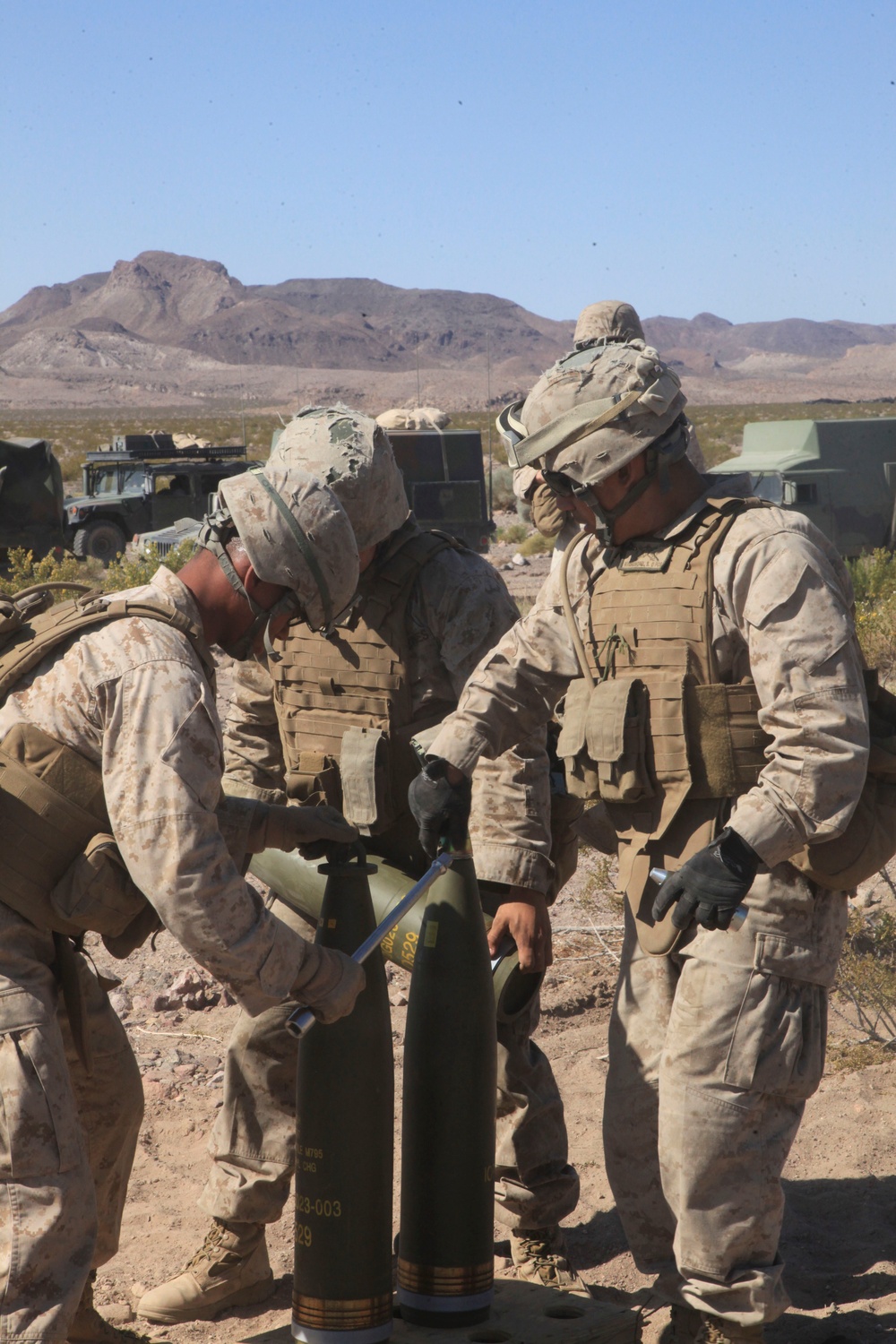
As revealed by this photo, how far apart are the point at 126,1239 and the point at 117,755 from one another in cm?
207

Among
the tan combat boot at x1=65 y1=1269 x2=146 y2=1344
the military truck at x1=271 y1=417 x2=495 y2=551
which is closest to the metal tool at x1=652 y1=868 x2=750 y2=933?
the tan combat boot at x1=65 y1=1269 x2=146 y2=1344


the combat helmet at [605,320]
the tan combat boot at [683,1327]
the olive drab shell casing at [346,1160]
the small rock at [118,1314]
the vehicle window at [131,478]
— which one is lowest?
the small rock at [118,1314]

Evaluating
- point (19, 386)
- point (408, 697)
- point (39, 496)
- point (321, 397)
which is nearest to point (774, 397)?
point (321, 397)

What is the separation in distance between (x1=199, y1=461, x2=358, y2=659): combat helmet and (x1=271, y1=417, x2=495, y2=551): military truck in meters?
13.7

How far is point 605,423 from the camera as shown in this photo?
296 centimetres

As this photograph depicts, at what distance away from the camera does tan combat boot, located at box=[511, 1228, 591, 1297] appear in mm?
3387

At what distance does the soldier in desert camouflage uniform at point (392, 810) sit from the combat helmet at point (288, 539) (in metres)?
0.73

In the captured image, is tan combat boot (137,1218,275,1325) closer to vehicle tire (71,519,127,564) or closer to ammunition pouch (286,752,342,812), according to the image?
ammunition pouch (286,752,342,812)

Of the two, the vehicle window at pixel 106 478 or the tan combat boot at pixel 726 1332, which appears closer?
the tan combat boot at pixel 726 1332

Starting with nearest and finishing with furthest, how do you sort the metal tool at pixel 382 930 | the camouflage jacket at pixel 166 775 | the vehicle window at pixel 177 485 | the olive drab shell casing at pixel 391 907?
the camouflage jacket at pixel 166 775
the metal tool at pixel 382 930
the olive drab shell casing at pixel 391 907
the vehicle window at pixel 177 485

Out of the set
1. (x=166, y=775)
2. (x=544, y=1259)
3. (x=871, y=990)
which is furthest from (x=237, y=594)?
(x=871, y=990)

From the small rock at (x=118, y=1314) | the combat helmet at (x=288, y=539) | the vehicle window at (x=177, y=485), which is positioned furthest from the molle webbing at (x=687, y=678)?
the vehicle window at (x=177, y=485)

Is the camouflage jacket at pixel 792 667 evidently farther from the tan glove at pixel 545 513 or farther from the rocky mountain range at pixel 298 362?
the rocky mountain range at pixel 298 362

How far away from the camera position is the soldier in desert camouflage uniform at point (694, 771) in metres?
2.61
